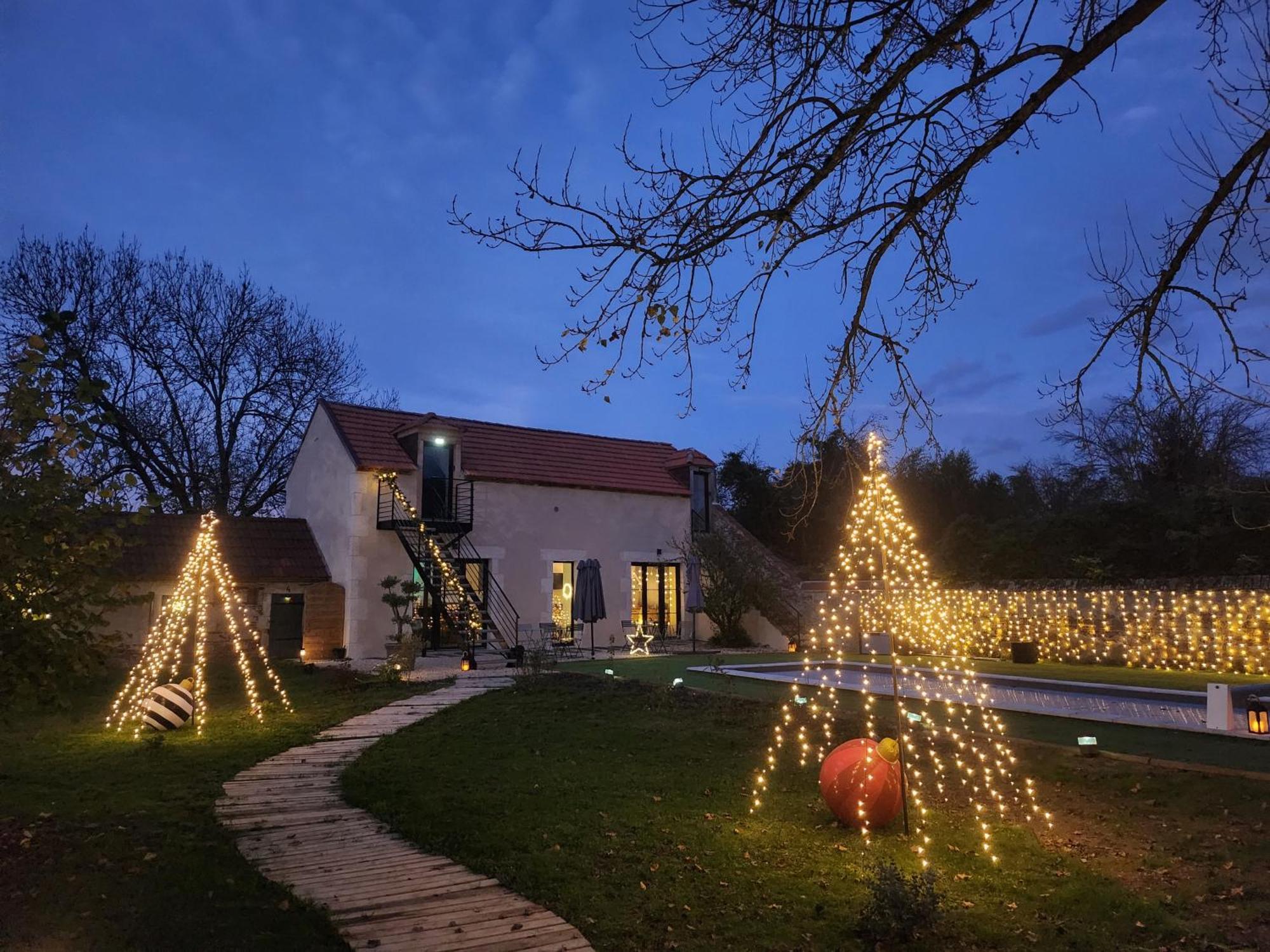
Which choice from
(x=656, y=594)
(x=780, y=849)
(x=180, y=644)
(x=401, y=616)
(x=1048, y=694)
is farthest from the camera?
(x=656, y=594)

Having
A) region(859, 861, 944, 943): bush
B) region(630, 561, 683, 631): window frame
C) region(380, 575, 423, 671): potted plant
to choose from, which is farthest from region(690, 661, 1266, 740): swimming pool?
region(630, 561, 683, 631): window frame

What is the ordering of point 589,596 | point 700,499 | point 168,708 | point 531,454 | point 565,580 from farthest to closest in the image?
point 700,499 < point 531,454 < point 565,580 < point 589,596 < point 168,708

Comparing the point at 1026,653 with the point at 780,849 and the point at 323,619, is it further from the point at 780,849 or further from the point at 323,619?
the point at 323,619

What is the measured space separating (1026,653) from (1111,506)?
11.9ft

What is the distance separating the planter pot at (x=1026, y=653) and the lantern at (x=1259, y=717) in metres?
8.77

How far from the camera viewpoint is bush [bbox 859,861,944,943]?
415 cm

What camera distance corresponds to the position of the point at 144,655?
1108 cm

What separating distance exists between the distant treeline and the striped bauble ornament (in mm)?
7787

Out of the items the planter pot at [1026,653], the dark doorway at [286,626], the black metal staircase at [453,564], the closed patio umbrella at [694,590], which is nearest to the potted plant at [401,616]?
the black metal staircase at [453,564]

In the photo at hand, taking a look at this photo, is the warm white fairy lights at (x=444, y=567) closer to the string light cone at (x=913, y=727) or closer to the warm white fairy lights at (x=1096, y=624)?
the string light cone at (x=913, y=727)

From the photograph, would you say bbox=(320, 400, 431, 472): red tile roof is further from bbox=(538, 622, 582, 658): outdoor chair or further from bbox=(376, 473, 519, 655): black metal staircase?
bbox=(538, 622, 582, 658): outdoor chair

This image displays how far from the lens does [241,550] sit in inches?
801

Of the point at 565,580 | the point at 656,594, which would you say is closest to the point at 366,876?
the point at 565,580

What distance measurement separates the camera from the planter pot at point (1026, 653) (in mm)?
17219
